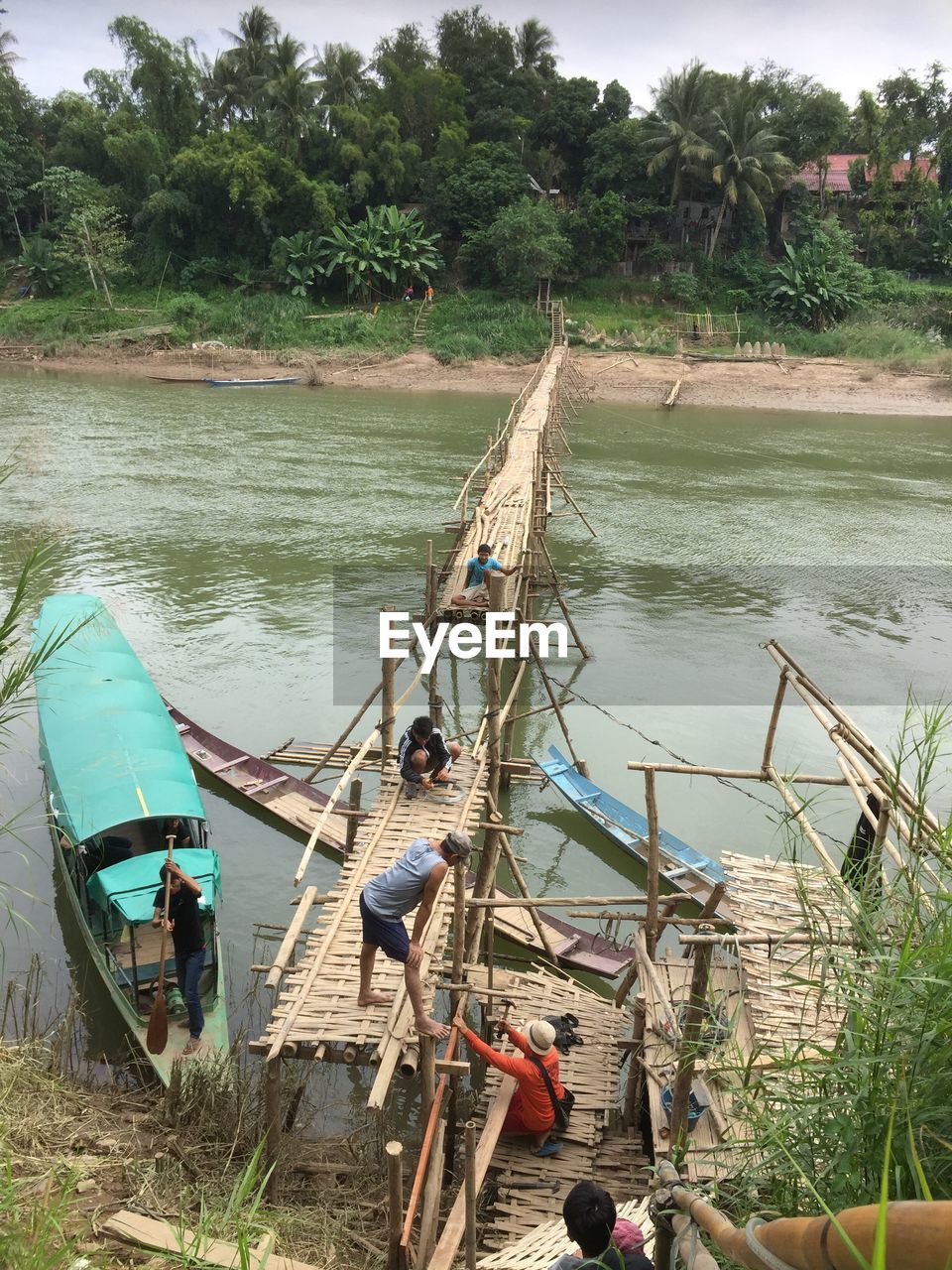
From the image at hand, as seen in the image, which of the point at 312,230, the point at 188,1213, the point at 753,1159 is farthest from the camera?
the point at 312,230

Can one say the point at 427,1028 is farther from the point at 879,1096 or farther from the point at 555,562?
the point at 555,562

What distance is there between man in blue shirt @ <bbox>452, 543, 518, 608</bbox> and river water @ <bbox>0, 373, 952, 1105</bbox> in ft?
6.21

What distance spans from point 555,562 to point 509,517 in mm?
4856

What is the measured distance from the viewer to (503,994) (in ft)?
21.7

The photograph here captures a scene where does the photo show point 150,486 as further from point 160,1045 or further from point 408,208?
point 408,208

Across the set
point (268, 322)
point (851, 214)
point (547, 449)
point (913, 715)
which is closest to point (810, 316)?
point (851, 214)

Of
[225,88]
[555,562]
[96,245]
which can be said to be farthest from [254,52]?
[555,562]

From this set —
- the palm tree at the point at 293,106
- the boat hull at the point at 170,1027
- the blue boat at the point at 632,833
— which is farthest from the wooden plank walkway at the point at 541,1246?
the palm tree at the point at 293,106

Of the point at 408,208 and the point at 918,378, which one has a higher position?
the point at 408,208

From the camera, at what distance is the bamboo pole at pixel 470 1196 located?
4.41m

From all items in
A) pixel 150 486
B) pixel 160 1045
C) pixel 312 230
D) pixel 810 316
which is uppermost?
pixel 312 230

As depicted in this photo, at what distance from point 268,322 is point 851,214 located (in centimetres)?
2915

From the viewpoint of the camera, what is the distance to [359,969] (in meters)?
5.54

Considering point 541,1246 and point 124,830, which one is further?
point 124,830
